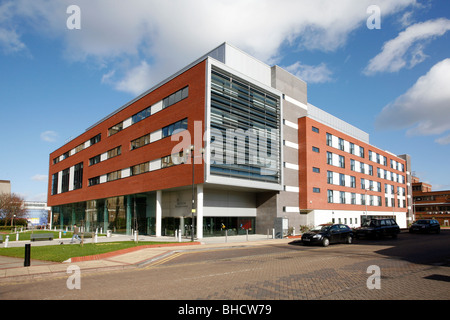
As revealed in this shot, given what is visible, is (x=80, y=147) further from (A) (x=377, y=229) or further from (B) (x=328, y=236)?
(A) (x=377, y=229)

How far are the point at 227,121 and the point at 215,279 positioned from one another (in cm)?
2168

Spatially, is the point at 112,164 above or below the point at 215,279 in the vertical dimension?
above

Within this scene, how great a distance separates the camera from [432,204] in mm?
99125

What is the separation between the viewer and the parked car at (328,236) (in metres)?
22.9

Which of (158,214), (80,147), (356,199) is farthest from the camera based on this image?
(80,147)

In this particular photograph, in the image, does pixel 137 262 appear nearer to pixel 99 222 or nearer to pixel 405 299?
pixel 405 299

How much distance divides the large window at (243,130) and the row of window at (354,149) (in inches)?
594

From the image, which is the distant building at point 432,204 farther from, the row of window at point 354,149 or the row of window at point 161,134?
the row of window at point 161,134

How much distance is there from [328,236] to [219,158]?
11.7 m

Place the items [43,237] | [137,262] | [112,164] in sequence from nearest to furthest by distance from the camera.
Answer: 1. [137,262]
2. [43,237]
3. [112,164]

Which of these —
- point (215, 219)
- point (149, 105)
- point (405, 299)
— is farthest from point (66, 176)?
point (405, 299)

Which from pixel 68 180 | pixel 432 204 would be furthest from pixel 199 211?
pixel 432 204

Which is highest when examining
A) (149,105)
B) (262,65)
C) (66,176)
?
(262,65)

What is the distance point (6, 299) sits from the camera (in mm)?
8023
